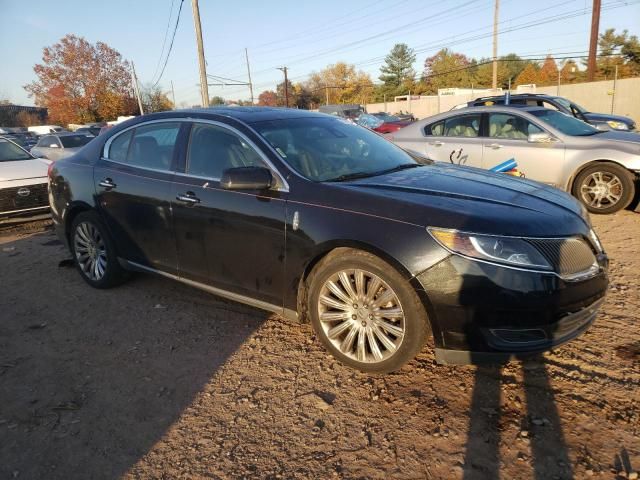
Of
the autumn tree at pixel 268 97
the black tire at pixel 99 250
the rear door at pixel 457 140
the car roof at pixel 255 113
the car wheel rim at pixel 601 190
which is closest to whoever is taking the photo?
the car roof at pixel 255 113

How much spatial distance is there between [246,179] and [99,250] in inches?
93.7

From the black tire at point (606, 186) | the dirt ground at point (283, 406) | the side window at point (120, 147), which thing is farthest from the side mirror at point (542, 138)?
the side window at point (120, 147)

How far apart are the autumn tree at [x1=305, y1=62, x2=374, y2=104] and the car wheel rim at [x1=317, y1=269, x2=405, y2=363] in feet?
272

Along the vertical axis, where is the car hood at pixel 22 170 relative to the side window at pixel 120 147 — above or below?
below

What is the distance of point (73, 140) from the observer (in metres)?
14.9

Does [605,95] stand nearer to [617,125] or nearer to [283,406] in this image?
[617,125]

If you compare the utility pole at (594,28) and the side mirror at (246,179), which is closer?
the side mirror at (246,179)

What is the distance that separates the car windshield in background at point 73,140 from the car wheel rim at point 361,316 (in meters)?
14.0

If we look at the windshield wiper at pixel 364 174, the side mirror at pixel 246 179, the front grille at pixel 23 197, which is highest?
the side mirror at pixel 246 179

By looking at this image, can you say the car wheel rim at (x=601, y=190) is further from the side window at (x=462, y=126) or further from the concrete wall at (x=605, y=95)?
the concrete wall at (x=605, y=95)

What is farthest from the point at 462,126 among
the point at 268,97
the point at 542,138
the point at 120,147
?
the point at 268,97

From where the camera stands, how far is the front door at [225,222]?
10.9 ft

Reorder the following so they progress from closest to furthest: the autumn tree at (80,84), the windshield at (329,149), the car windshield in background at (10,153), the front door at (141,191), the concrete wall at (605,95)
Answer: the windshield at (329,149) < the front door at (141,191) < the car windshield in background at (10,153) < the concrete wall at (605,95) < the autumn tree at (80,84)

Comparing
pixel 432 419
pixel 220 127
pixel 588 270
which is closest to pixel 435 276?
pixel 432 419
